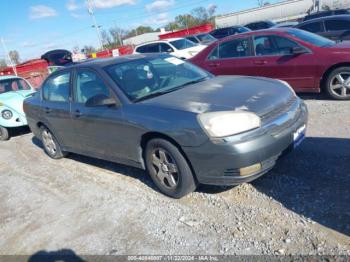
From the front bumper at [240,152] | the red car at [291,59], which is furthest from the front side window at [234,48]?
the front bumper at [240,152]

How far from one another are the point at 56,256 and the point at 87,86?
Answer: 2.26m

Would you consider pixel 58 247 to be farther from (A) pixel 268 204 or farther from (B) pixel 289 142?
(B) pixel 289 142

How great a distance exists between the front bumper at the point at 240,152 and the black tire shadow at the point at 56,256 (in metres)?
1.42

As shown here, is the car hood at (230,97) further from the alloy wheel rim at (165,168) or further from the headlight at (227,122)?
the alloy wheel rim at (165,168)

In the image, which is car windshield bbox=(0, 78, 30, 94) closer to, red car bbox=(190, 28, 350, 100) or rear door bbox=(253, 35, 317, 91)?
red car bbox=(190, 28, 350, 100)

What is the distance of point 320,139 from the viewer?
4723mm

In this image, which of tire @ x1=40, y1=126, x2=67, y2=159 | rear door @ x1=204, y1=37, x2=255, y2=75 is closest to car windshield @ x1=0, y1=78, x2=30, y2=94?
tire @ x1=40, y1=126, x2=67, y2=159

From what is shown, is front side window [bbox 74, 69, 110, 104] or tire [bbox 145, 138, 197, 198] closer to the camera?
tire [bbox 145, 138, 197, 198]

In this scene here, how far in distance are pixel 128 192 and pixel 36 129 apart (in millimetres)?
2868

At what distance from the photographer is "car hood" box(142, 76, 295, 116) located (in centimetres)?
340

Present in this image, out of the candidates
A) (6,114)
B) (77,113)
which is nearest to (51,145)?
(77,113)

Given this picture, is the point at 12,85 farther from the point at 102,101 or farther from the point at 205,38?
the point at 205,38

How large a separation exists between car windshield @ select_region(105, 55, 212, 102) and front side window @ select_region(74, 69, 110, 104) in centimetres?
19

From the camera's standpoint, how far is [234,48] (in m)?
7.48
